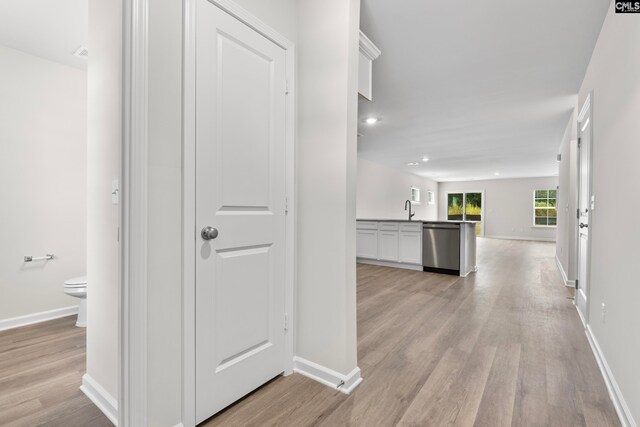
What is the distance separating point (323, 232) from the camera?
188cm

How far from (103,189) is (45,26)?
75.1 inches

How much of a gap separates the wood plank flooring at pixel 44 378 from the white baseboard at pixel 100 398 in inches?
0.8

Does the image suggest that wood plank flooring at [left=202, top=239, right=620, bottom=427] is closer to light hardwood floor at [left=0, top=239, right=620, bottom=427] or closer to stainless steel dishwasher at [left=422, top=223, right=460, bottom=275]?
light hardwood floor at [left=0, top=239, right=620, bottom=427]

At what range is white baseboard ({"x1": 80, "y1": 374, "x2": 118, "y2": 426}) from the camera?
5.08 feet

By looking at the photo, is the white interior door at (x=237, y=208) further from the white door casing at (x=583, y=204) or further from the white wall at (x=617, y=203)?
the white door casing at (x=583, y=204)

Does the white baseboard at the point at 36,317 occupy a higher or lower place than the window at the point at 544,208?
lower

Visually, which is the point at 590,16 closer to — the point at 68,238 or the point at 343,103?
the point at 343,103

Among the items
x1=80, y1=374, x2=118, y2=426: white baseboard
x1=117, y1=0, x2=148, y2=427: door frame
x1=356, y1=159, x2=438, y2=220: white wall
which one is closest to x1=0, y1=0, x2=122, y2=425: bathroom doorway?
x1=80, y1=374, x2=118, y2=426: white baseboard

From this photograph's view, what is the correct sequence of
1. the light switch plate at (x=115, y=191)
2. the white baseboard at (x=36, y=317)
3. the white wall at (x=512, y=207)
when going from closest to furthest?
1. the light switch plate at (x=115, y=191)
2. the white baseboard at (x=36, y=317)
3. the white wall at (x=512, y=207)

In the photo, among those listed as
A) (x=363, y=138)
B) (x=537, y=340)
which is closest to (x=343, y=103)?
(x=537, y=340)

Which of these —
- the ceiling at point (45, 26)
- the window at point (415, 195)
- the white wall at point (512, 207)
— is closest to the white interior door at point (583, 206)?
the ceiling at point (45, 26)

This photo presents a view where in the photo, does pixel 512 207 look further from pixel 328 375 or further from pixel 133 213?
pixel 133 213

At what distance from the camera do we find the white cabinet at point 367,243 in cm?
605

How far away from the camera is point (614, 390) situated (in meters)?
1.70
